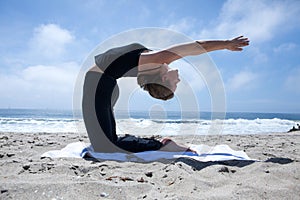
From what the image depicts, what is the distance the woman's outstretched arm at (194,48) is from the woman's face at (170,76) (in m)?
0.20

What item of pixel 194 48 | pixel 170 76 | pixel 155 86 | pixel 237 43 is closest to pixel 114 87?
pixel 155 86

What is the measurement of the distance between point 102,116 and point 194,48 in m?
1.40

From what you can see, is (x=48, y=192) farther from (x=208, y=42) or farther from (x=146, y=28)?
(x=146, y=28)

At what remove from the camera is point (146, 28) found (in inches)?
120

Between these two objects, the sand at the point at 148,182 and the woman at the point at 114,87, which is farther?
the woman at the point at 114,87

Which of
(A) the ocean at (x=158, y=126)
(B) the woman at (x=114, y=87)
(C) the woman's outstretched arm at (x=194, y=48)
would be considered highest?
(C) the woman's outstretched arm at (x=194, y=48)

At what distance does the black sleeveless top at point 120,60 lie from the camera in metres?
2.63

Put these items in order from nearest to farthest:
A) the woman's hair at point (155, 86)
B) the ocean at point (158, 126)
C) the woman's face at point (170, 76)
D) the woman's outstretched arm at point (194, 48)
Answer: the woman's outstretched arm at point (194, 48) → the woman's face at point (170, 76) → the woman's hair at point (155, 86) → the ocean at point (158, 126)

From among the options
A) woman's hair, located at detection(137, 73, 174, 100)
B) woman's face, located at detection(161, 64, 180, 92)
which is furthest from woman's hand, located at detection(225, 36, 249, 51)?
woman's hair, located at detection(137, 73, 174, 100)

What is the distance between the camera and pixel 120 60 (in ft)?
8.86

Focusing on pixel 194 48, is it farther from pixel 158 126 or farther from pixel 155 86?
pixel 158 126

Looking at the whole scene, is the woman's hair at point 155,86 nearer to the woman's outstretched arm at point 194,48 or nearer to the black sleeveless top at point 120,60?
the black sleeveless top at point 120,60

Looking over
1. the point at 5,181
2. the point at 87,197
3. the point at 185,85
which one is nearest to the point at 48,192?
the point at 87,197

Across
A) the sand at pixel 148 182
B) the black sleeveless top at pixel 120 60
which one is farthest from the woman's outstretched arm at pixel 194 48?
the sand at pixel 148 182
